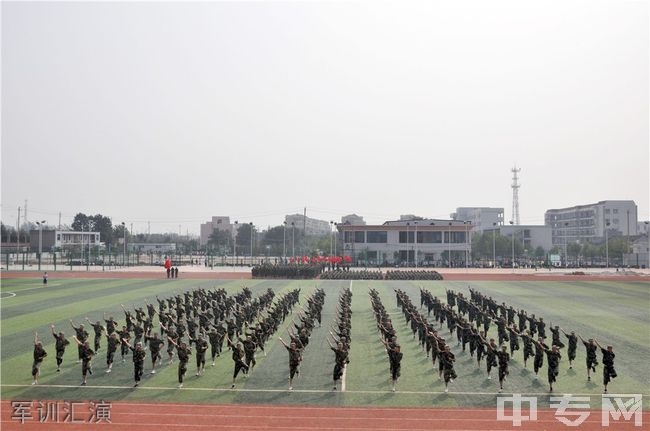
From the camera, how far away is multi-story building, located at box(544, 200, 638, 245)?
5335 inches

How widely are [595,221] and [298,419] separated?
14593 cm

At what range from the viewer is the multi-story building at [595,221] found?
445 feet

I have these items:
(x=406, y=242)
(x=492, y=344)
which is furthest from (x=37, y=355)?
(x=406, y=242)

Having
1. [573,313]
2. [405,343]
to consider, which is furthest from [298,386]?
[573,313]

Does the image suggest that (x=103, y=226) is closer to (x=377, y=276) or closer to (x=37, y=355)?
(x=377, y=276)

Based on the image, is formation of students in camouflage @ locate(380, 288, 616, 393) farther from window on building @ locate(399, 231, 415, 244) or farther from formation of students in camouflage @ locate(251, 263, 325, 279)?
window on building @ locate(399, 231, 415, 244)

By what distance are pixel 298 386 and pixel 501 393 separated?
251 inches

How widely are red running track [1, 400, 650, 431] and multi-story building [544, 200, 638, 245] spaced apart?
123504mm

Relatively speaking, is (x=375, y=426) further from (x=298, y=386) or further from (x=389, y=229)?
(x=389, y=229)

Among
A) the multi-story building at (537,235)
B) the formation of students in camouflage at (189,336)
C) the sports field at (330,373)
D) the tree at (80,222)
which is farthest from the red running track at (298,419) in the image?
the tree at (80,222)

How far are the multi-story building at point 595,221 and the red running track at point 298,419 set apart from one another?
12350 centimetres

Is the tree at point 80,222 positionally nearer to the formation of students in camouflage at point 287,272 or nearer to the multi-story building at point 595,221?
the formation of students in camouflage at point 287,272

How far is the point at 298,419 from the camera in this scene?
13.7 metres

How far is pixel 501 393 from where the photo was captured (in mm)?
15914
